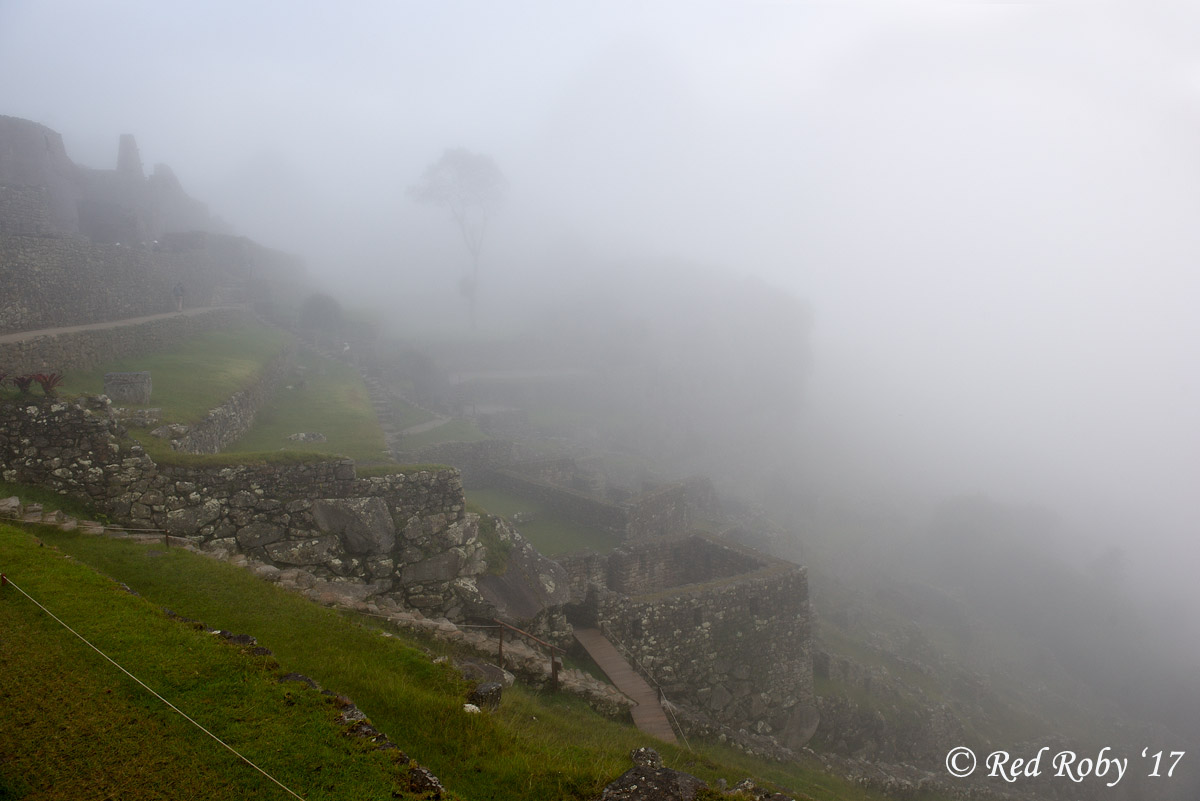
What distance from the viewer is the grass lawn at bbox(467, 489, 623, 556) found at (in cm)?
2192

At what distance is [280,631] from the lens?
8.31 metres

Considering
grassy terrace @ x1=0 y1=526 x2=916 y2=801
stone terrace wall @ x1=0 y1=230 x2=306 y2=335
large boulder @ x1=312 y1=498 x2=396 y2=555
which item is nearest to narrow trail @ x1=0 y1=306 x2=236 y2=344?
stone terrace wall @ x1=0 y1=230 x2=306 y2=335

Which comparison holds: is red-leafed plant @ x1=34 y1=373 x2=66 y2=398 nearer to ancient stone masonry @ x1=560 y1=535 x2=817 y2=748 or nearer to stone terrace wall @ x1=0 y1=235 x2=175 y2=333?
stone terrace wall @ x1=0 y1=235 x2=175 y2=333

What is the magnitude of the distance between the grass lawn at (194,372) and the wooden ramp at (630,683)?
1122 cm

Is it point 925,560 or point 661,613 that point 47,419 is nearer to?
point 661,613

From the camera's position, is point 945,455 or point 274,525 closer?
point 274,525

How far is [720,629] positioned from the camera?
18.5m

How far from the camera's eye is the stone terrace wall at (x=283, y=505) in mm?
11008

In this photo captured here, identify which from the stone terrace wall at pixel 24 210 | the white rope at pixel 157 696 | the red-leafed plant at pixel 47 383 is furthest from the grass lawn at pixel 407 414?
the white rope at pixel 157 696

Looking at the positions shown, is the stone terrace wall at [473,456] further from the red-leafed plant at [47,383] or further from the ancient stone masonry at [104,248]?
the red-leafed plant at [47,383]

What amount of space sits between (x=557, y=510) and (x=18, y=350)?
1668cm

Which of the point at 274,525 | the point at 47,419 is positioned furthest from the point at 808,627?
the point at 47,419

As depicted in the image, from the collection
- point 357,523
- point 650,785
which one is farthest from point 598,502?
point 650,785

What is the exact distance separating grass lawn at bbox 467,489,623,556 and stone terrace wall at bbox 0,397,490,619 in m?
7.25
